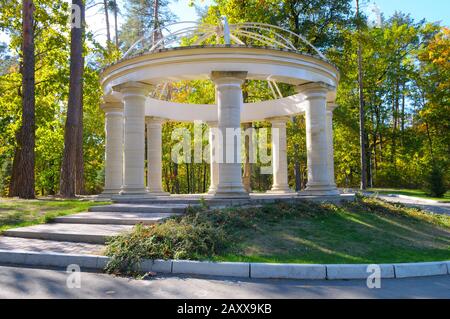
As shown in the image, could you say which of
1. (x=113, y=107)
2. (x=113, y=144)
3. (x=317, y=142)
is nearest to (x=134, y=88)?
(x=113, y=107)

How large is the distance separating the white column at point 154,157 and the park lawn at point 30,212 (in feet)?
17.9

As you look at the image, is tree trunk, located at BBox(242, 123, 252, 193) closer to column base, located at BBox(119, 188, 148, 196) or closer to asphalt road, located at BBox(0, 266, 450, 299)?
column base, located at BBox(119, 188, 148, 196)

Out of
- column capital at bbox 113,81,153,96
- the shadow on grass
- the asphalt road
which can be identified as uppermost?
column capital at bbox 113,81,153,96

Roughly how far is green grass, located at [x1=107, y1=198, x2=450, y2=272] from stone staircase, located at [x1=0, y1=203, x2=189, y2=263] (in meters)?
0.69

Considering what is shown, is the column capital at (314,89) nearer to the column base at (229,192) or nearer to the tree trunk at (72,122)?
the column base at (229,192)

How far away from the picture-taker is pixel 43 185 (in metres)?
38.4

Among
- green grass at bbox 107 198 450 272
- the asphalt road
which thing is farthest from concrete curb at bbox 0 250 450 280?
green grass at bbox 107 198 450 272

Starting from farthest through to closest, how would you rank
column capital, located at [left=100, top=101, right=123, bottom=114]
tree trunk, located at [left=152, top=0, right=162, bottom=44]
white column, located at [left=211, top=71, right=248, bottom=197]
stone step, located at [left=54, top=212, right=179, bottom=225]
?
tree trunk, located at [left=152, top=0, right=162, bottom=44], column capital, located at [left=100, top=101, right=123, bottom=114], white column, located at [left=211, top=71, right=248, bottom=197], stone step, located at [left=54, top=212, right=179, bottom=225]

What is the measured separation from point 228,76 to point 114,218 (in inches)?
214

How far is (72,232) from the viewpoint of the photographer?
908 centimetres

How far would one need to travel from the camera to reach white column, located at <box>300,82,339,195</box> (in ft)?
43.2

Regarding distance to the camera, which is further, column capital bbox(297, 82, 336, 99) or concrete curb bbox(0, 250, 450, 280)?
column capital bbox(297, 82, 336, 99)

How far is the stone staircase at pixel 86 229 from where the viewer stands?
8.23 meters
